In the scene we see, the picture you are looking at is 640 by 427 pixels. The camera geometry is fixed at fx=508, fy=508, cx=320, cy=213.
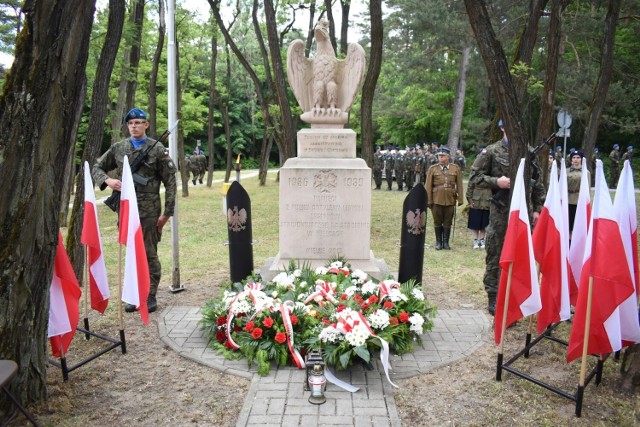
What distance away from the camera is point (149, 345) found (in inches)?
193

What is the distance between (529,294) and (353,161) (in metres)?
2.90

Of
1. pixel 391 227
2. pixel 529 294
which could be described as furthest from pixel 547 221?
pixel 391 227

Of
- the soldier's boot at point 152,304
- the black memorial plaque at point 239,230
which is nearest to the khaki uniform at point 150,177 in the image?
the soldier's boot at point 152,304

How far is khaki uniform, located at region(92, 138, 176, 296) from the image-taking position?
5688 millimetres

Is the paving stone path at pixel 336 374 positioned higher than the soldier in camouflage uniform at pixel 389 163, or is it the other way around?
the soldier in camouflage uniform at pixel 389 163

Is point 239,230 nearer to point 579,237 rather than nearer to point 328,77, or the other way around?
point 328,77

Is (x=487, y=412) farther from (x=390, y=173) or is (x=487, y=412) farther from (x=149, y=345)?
(x=390, y=173)

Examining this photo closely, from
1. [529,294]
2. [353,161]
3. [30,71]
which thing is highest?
[30,71]

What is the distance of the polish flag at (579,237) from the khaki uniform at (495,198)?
3.16 ft

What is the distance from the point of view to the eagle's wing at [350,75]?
6.59m

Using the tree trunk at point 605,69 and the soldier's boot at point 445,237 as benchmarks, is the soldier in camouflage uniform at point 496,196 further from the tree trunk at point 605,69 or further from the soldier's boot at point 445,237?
the tree trunk at point 605,69

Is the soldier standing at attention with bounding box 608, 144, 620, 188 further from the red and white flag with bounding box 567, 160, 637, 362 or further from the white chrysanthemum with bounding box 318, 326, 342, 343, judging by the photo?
the white chrysanthemum with bounding box 318, 326, 342, 343

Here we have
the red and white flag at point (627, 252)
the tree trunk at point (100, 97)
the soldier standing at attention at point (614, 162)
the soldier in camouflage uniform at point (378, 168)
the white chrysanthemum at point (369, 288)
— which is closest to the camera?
the red and white flag at point (627, 252)

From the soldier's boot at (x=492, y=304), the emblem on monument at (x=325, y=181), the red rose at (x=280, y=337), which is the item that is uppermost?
the emblem on monument at (x=325, y=181)
